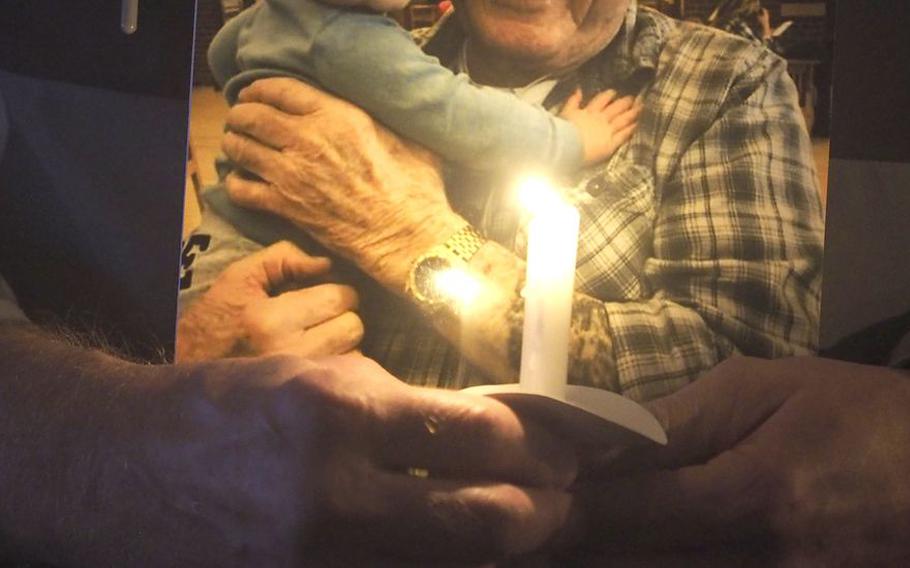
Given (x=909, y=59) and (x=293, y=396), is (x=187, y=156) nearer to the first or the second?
(x=293, y=396)

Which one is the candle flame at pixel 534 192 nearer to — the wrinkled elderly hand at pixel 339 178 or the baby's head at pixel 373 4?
the wrinkled elderly hand at pixel 339 178

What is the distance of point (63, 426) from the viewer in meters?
0.86

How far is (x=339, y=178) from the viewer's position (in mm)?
880

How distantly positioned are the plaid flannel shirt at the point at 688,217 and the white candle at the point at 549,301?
0.21 meters

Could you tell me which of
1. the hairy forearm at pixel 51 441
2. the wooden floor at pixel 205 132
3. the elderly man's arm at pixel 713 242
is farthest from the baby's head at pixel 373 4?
the hairy forearm at pixel 51 441

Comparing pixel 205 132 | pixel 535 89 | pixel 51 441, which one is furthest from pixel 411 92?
pixel 51 441

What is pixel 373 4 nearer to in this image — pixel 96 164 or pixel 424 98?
pixel 424 98

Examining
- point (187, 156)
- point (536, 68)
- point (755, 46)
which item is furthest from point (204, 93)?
point (755, 46)

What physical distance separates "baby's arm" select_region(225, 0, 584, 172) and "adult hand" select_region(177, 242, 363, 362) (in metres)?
0.16

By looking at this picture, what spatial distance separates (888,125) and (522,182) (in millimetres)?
362

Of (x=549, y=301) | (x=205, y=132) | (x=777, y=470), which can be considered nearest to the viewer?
(x=549, y=301)

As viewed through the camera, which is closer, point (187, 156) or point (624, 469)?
point (624, 469)

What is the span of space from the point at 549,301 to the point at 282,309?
0.35m

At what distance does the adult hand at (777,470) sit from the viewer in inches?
31.5
